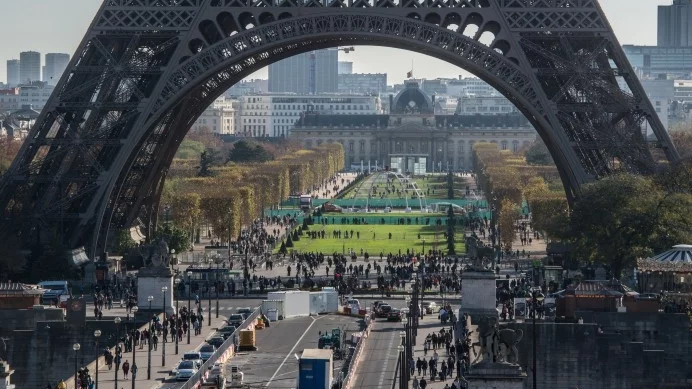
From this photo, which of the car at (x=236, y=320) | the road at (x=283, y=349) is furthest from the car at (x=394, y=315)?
the car at (x=236, y=320)

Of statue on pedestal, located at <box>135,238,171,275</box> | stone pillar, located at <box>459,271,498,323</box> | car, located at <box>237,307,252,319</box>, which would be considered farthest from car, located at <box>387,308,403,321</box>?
statue on pedestal, located at <box>135,238,171,275</box>

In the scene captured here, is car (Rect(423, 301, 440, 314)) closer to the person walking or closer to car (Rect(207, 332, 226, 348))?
car (Rect(207, 332, 226, 348))

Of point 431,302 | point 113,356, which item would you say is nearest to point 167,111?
point 431,302

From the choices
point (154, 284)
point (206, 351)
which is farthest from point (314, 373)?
point (154, 284)

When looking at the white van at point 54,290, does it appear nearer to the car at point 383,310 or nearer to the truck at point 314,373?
the car at point 383,310

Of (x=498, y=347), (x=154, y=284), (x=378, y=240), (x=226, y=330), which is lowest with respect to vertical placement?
(x=226, y=330)

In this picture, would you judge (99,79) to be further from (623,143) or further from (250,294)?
(623,143)

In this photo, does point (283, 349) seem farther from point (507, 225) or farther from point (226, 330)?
point (507, 225)
